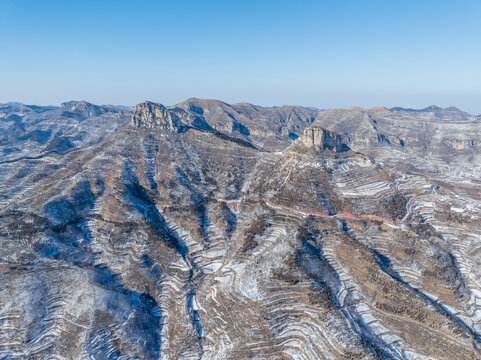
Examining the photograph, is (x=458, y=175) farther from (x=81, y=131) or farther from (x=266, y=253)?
(x=81, y=131)

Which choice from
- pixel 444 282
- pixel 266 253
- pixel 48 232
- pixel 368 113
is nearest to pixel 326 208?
pixel 266 253

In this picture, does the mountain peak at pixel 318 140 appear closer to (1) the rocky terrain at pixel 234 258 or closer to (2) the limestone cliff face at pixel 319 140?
(2) the limestone cliff face at pixel 319 140

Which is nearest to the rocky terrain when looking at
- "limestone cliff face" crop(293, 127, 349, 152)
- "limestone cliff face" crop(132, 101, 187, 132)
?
"limestone cliff face" crop(293, 127, 349, 152)

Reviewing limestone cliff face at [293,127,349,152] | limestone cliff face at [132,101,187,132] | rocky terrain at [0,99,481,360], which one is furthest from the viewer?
limestone cliff face at [132,101,187,132]

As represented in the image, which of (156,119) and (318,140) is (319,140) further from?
(156,119)

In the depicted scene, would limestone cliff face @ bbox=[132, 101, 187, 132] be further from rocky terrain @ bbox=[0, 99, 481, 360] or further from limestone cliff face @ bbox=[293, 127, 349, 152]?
limestone cliff face @ bbox=[293, 127, 349, 152]

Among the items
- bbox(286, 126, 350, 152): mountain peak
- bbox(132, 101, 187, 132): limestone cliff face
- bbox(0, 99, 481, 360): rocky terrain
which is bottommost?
bbox(0, 99, 481, 360): rocky terrain

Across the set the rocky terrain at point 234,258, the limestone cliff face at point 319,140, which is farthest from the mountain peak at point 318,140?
the rocky terrain at point 234,258
